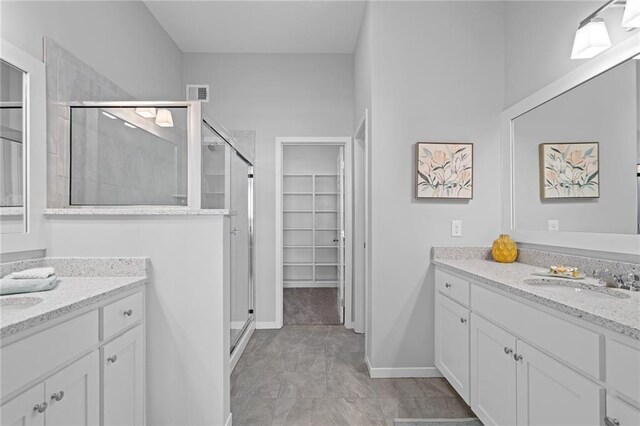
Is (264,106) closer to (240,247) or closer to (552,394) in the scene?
(240,247)

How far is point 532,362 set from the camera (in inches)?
58.7

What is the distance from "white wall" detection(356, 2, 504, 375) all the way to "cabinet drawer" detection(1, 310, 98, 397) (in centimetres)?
184

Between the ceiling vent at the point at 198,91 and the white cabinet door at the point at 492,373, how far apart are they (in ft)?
11.1

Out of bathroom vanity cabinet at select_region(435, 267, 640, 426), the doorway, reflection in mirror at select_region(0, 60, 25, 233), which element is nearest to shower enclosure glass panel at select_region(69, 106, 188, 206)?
reflection in mirror at select_region(0, 60, 25, 233)

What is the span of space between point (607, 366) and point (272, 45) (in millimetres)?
3722

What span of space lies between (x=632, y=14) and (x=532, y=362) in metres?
1.53

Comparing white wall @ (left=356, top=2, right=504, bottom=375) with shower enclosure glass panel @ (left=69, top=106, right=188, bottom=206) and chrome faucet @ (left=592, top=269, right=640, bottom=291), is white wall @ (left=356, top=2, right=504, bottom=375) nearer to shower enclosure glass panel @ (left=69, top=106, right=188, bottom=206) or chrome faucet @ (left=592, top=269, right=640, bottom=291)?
chrome faucet @ (left=592, top=269, right=640, bottom=291)

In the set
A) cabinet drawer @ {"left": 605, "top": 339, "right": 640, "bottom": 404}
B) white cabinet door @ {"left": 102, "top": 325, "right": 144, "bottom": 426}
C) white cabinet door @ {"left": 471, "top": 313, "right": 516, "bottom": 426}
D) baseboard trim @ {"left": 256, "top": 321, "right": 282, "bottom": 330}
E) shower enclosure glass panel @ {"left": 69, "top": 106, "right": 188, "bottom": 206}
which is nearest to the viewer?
cabinet drawer @ {"left": 605, "top": 339, "right": 640, "bottom": 404}

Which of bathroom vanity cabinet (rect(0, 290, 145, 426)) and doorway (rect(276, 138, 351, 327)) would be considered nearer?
bathroom vanity cabinet (rect(0, 290, 145, 426))

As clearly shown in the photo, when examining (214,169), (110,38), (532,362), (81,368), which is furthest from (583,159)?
(110,38)

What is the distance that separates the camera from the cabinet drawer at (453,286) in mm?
2135

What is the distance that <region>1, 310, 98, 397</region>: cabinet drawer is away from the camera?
105cm

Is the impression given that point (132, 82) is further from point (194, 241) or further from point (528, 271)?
point (528, 271)

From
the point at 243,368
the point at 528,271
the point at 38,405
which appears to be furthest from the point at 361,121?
the point at 38,405
